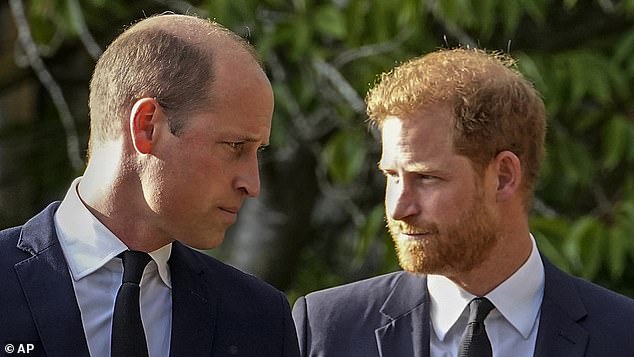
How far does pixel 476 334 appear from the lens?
10.00ft

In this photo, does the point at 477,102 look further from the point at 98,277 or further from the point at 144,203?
the point at 98,277

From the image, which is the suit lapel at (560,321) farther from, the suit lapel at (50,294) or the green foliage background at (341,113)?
the green foliage background at (341,113)

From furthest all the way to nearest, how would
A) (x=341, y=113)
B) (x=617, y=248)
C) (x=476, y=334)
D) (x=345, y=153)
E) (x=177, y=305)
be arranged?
1. (x=341, y=113)
2. (x=345, y=153)
3. (x=617, y=248)
4. (x=476, y=334)
5. (x=177, y=305)

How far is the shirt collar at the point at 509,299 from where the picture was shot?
3.11m

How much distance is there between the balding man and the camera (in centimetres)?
255

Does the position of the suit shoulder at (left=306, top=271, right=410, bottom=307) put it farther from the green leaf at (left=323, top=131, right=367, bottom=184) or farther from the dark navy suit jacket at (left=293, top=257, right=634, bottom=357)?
the green leaf at (left=323, top=131, right=367, bottom=184)

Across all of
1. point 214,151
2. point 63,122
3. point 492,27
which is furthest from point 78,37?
point 214,151

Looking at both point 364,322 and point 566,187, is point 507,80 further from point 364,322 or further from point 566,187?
point 566,187

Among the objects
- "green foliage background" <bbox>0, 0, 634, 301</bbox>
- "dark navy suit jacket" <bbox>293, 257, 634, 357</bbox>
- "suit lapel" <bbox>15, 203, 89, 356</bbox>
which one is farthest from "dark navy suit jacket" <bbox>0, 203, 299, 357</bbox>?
"green foliage background" <bbox>0, 0, 634, 301</bbox>

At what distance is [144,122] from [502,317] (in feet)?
3.19

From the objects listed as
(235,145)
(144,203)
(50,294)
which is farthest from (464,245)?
(50,294)

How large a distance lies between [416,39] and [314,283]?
3.73 feet

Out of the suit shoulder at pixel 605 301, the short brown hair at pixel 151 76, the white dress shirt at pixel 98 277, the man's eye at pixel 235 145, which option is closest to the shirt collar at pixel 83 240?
the white dress shirt at pixel 98 277

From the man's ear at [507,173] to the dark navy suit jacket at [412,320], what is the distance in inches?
8.0
